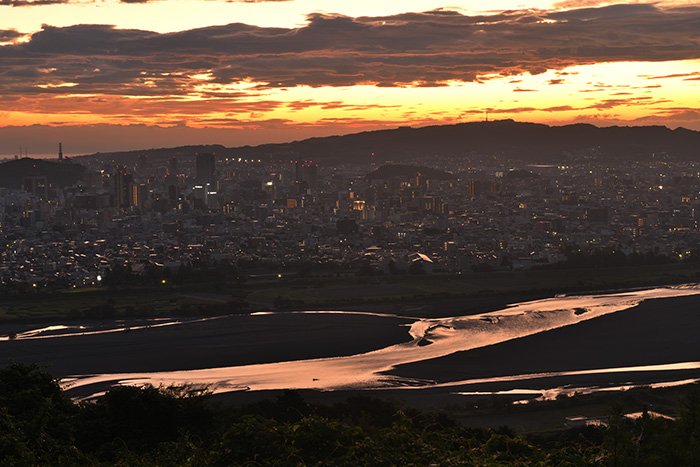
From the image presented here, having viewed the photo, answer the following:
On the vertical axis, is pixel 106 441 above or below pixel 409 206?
above

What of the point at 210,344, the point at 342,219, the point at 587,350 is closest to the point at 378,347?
the point at 210,344

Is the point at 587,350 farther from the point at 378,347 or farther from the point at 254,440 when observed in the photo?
the point at 254,440

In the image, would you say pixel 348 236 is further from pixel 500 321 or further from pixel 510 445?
pixel 510 445

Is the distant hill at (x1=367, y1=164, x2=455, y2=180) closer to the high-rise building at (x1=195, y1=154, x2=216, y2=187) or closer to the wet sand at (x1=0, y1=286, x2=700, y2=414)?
the high-rise building at (x1=195, y1=154, x2=216, y2=187)

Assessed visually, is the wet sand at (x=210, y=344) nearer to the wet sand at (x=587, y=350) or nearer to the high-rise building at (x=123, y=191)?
the wet sand at (x=587, y=350)

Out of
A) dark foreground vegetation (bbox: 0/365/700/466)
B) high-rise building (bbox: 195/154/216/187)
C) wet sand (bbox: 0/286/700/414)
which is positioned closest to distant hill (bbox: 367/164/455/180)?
high-rise building (bbox: 195/154/216/187)

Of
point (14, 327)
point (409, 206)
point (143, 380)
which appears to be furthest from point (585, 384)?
point (409, 206)

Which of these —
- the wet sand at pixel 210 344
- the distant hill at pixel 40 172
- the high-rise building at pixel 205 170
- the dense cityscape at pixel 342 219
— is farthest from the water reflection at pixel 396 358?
the distant hill at pixel 40 172
